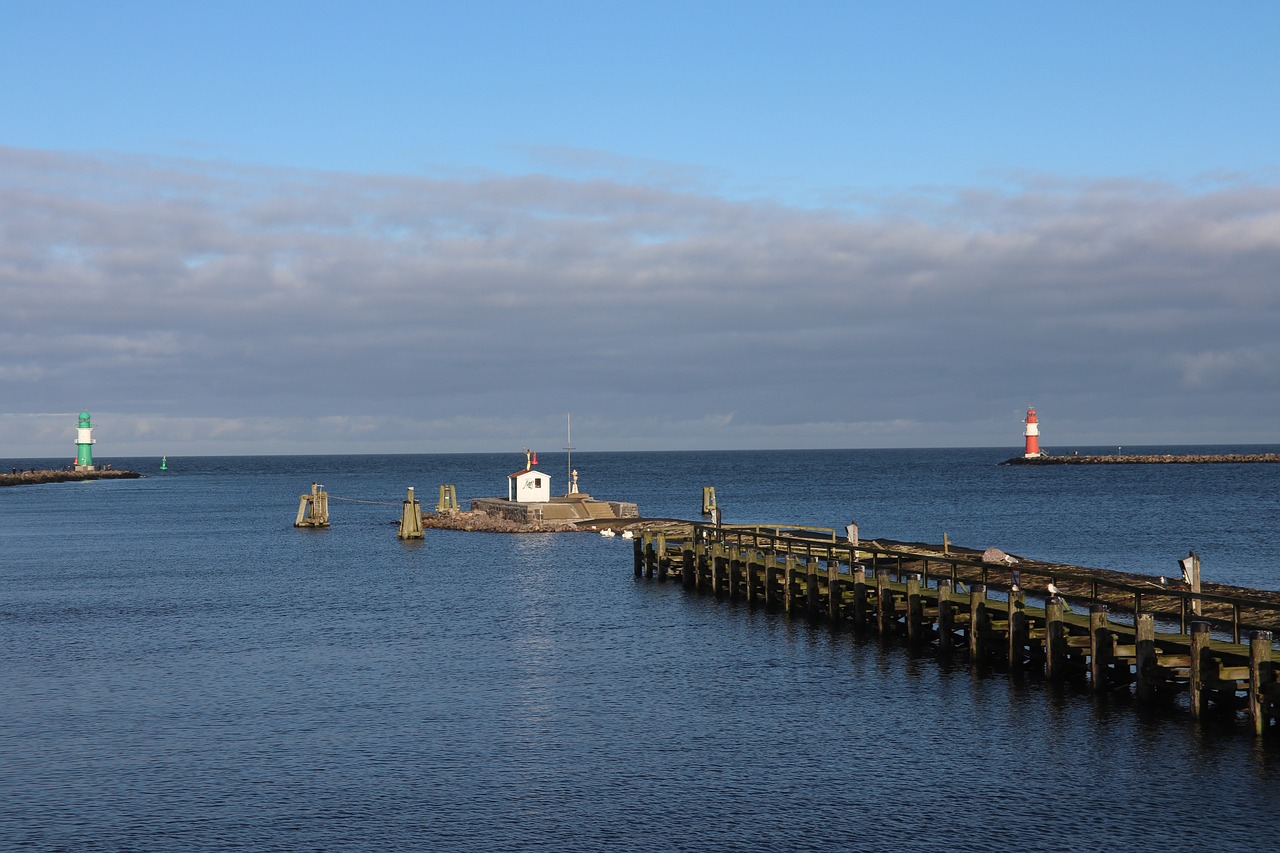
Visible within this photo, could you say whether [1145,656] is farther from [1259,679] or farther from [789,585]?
[789,585]

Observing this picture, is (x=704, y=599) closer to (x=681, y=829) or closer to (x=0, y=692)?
(x=0, y=692)

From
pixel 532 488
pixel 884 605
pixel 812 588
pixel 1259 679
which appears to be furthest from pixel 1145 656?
pixel 532 488

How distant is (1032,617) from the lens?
29219 mm

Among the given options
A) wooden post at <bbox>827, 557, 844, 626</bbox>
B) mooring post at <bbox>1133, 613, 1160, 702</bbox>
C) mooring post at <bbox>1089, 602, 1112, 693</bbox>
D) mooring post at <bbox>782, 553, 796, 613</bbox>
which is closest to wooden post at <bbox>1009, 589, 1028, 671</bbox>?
mooring post at <bbox>1089, 602, 1112, 693</bbox>

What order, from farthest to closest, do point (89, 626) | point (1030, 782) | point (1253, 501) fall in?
point (1253, 501)
point (89, 626)
point (1030, 782)

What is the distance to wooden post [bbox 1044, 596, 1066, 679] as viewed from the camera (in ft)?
89.5

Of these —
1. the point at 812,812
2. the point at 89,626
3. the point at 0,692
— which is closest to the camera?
the point at 812,812

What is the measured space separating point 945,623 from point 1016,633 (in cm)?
323

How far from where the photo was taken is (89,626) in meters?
39.1

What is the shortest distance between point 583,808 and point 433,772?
3317mm

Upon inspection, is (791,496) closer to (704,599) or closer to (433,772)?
(704,599)

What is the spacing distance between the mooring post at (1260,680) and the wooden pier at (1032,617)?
2 cm

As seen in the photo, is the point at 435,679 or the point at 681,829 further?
the point at 435,679

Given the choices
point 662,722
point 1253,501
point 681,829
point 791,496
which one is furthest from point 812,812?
point 791,496
